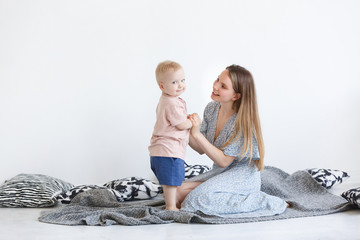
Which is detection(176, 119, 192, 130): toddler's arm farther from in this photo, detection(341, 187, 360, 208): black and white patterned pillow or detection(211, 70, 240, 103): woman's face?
detection(341, 187, 360, 208): black and white patterned pillow

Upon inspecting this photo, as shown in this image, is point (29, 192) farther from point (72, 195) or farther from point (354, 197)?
point (354, 197)

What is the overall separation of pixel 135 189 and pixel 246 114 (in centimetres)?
86

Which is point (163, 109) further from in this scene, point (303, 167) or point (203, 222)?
point (303, 167)

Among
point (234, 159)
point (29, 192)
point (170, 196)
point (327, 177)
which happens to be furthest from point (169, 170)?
point (327, 177)

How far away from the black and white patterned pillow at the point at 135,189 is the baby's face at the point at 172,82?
850 millimetres

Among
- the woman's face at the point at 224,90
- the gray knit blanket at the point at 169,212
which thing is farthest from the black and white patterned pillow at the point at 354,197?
the woman's face at the point at 224,90

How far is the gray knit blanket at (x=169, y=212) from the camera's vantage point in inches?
103

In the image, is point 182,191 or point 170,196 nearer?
point 170,196

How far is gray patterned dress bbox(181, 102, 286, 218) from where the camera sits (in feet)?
8.99

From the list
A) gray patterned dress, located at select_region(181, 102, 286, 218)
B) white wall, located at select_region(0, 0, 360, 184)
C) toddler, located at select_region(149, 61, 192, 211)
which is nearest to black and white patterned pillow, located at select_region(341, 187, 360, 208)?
gray patterned dress, located at select_region(181, 102, 286, 218)

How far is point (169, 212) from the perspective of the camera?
2680mm

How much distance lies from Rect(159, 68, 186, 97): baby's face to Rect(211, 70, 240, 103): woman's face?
11.0 inches

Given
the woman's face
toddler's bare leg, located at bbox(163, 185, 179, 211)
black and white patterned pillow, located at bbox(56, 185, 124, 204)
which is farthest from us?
black and white patterned pillow, located at bbox(56, 185, 124, 204)

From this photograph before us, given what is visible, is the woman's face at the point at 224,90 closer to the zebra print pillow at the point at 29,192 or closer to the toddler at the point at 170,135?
the toddler at the point at 170,135
